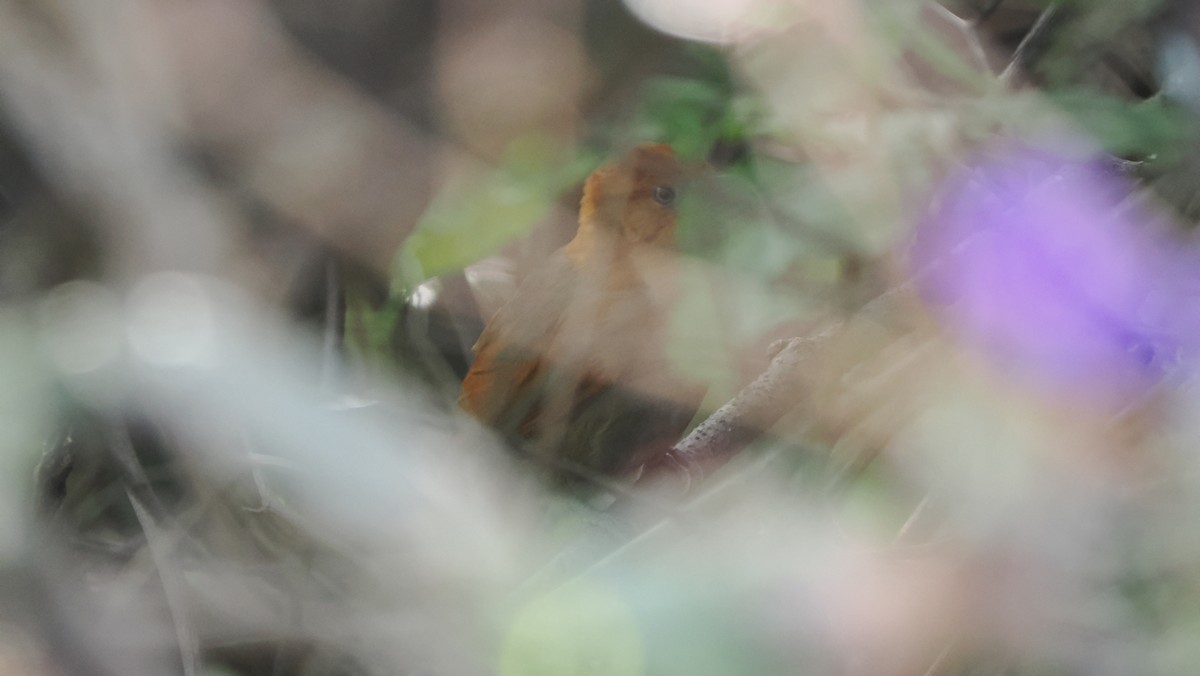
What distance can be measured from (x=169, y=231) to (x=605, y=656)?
836 mm

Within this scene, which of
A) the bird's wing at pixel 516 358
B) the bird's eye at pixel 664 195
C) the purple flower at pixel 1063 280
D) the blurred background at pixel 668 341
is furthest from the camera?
the bird's eye at pixel 664 195

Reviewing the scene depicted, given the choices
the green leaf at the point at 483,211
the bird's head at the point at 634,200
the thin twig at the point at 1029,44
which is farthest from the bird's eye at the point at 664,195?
the thin twig at the point at 1029,44

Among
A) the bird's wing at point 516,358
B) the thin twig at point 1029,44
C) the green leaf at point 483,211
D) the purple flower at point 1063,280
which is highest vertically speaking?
the thin twig at point 1029,44

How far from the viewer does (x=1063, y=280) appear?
1562 millimetres

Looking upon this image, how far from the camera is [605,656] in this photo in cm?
149

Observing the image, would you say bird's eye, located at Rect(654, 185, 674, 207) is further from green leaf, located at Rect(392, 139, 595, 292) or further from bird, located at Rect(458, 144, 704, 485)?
green leaf, located at Rect(392, 139, 595, 292)

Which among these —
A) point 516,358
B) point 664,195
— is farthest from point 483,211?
A: point 664,195

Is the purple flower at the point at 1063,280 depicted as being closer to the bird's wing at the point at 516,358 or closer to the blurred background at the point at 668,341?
the blurred background at the point at 668,341

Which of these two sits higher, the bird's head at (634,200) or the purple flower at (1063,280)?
the purple flower at (1063,280)

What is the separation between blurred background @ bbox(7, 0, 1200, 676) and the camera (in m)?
1.02

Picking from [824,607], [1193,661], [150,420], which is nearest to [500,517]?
[824,607]

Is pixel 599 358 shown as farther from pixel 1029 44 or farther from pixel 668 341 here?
pixel 1029 44

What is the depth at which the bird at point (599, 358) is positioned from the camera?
192 cm

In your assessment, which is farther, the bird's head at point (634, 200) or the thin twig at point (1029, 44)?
the bird's head at point (634, 200)
